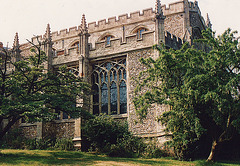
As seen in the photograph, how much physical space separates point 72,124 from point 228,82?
10.8 meters

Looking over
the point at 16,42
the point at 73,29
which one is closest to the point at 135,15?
the point at 73,29

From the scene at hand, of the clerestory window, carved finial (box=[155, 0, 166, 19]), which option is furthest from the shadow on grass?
carved finial (box=[155, 0, 166, 19])

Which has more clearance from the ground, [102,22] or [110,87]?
[102,22]

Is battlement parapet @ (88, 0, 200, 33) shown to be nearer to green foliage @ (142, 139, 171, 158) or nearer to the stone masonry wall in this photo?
the stone masonry wall

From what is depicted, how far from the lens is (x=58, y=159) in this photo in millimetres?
16281

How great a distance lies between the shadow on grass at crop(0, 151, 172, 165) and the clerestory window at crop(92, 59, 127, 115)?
415 centimetres

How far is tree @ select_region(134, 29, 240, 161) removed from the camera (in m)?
14.8

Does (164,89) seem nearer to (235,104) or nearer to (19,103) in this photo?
(235,104)

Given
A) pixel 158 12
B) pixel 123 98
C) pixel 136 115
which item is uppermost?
pixel 158 12

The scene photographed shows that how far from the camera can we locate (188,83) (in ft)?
49.0

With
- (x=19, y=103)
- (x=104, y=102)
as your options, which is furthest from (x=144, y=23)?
(x=19, y=103)

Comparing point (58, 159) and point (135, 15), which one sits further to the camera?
point (135, 15)

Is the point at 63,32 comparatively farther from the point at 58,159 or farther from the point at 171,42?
the point at 58,159

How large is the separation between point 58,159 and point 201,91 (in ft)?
25.4
